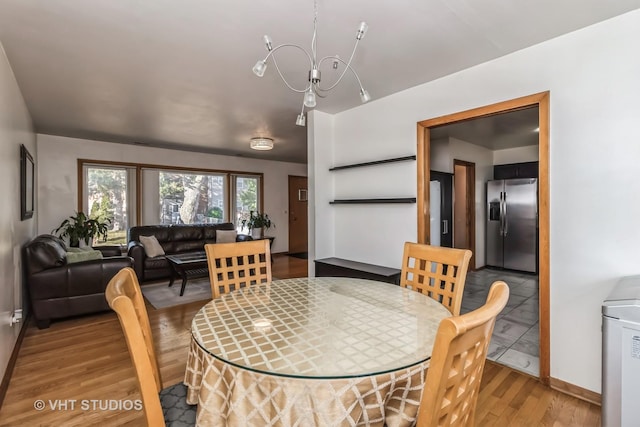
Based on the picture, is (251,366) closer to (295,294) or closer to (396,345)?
(396,345)

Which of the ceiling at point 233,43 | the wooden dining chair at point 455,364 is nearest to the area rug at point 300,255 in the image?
the ceiling at point 233,43

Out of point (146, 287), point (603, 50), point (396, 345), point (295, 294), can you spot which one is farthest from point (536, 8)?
point (146, 287)

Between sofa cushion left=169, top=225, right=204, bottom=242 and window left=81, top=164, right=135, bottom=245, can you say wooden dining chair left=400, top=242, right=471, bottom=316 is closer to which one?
sofa cushion left=169, top=225, right=204, bottom=242

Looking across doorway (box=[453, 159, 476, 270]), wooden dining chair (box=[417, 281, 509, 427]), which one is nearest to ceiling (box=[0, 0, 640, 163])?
wooden dining chair (box=[417, 281, 509, 427])

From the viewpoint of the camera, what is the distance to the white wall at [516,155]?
5.53 metres

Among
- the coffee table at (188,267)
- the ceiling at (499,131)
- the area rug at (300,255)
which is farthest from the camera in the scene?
A: the area rug at (300,255)

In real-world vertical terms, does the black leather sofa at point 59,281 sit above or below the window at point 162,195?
below

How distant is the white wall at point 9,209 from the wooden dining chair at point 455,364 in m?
2.81

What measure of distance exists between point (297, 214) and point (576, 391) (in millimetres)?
6695

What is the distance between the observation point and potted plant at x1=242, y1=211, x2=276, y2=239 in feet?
23.1

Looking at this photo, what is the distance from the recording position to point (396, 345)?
43.8 inches

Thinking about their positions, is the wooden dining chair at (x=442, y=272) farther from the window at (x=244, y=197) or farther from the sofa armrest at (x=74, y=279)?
the window at (x=244, y=197)

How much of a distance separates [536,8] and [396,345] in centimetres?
205

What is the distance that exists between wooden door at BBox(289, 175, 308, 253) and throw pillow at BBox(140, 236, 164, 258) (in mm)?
3450
